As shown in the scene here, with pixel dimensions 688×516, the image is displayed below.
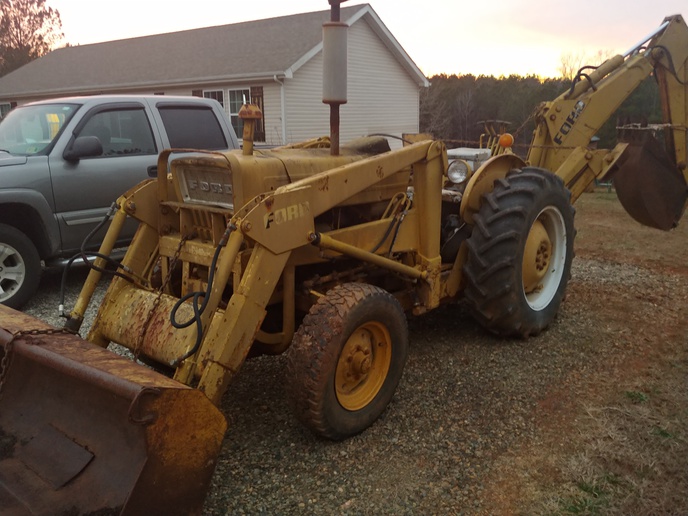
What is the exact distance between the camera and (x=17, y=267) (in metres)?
6.28

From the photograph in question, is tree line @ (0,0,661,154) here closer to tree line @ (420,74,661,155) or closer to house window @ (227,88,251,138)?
tree line @ (420,74,661,155)

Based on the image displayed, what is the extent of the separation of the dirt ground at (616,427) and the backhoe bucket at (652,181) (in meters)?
0.92

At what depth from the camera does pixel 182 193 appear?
4.08m

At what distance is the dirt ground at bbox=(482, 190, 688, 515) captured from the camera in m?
3.27

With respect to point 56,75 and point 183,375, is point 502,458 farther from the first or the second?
point 56,75

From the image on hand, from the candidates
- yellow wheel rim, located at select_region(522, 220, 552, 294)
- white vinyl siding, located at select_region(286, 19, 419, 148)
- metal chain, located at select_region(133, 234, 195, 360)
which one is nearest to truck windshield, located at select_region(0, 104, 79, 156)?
metal chain, located at select_region(133, 234, 195, 360)

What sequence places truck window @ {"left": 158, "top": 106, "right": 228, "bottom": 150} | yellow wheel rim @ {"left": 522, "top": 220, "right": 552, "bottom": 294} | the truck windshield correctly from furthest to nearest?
truck window @ {"left": 158, "top": 106, "right": 228, "bottom": 150} → the truck windshield → yellow wheel rim @ {"left": 522, "top": 220, "right": 552, "bottom": 294}

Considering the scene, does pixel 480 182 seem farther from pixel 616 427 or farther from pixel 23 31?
pixel 23 31

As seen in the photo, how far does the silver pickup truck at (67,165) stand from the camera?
6.28 meters

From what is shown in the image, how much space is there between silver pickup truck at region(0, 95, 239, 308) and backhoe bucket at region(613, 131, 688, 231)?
4998 millimetres

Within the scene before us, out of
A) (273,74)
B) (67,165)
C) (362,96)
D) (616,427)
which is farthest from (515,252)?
(362,96)

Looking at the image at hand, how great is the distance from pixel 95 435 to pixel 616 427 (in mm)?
3072

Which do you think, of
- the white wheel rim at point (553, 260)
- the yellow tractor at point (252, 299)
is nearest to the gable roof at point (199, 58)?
the white wheel rim at point (553, 260)

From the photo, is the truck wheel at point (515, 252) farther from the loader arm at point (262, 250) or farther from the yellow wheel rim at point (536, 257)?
the loader arm at point (262, 250)
